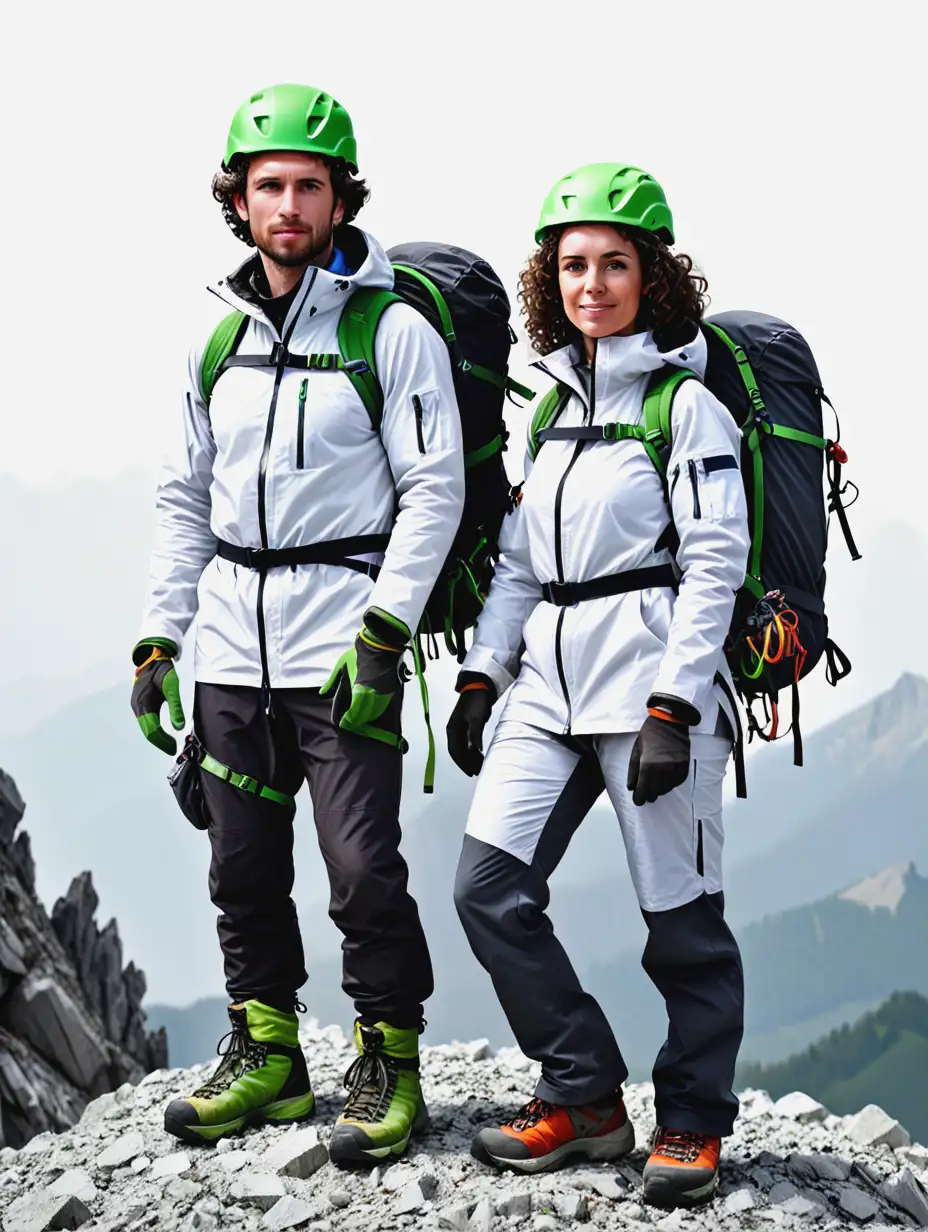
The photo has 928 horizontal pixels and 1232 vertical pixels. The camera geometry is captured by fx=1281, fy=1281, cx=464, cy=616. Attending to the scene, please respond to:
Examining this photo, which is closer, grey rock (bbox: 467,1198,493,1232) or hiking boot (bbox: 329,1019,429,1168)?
grey rock (bbox: 467,1198,493,1232)

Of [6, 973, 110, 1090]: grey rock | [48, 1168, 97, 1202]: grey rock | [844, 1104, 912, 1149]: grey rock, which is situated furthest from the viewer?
[6, 973, 110, 1090]: grey rock

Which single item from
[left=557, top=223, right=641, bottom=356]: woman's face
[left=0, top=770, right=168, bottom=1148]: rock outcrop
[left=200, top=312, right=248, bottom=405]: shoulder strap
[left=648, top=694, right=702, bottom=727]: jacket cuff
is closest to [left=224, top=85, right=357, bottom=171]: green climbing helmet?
[left=200, top=312, right=248, bottom=405]: shoulder strap

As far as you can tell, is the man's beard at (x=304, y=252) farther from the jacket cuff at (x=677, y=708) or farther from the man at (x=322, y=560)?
the jacket cuff at (x=677, y=708)

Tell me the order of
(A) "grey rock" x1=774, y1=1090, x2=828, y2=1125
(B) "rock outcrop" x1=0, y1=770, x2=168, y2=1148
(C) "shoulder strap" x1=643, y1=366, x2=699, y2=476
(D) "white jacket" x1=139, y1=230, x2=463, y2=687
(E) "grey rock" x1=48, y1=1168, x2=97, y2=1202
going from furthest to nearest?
(B) "rock outcrop" x1=0, y1=770, x2=168, y2=1148
(A) "grey rock" x1=774, y1=1090, x2=828, y2=1125
(E) "grey rock" x1=48, y1=1168, x2=97, y2=1202
(D) "white jacket" x1=139, y1=230, x2=463, y2=687
(C) "shoulder strap" x1=643, y1=366, x2=699, y2=476

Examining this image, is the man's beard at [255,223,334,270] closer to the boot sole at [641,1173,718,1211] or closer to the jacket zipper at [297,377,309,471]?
the jacket zipper at [297,377,309,471]

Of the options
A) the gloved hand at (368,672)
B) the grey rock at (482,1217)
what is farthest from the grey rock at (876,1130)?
the gloved hand at (368,672)

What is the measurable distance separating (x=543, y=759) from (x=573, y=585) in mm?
572

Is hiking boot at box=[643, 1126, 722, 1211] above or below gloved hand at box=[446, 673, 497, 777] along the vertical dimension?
below

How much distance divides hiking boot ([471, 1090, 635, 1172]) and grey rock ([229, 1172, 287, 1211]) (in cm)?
73

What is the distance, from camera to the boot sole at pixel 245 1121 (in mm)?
4766

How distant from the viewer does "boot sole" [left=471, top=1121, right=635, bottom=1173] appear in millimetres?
4277

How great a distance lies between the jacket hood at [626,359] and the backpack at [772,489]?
6cm

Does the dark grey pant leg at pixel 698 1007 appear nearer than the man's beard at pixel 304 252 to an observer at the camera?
Yes

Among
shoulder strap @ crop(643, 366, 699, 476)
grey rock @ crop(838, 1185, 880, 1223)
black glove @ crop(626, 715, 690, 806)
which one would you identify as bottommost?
grey rock @ crop(838, 1185, 880, 1223)
